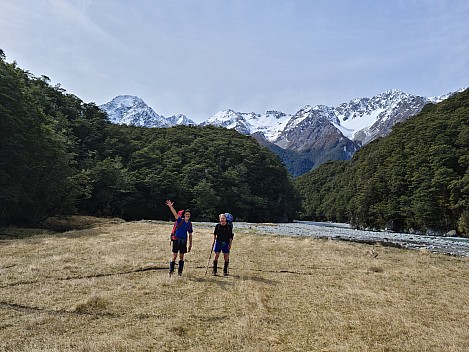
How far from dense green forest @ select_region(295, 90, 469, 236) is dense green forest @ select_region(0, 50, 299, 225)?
93.7 ft

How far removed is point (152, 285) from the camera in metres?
11.3

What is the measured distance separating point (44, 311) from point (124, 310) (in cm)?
184

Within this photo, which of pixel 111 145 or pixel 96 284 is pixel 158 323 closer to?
pixel 96 284

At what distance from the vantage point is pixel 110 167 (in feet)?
198

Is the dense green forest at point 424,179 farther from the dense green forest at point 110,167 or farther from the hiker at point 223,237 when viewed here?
the hiker at point 223,237

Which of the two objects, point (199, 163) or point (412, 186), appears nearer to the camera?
point (412, 186)

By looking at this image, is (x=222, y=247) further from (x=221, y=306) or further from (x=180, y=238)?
(x=221, y=306)

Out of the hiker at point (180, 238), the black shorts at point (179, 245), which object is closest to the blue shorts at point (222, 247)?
the hiker at point (180, 238)

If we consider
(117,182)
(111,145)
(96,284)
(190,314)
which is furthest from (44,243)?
(111,145)

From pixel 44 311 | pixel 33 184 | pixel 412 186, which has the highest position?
pixel 412 186

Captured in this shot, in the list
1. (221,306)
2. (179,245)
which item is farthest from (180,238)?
(221,306)

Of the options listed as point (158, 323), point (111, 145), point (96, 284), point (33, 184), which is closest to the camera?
point (158, 323)

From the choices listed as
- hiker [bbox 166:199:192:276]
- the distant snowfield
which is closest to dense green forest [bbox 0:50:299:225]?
hiker [bbox 166:199:192:276]

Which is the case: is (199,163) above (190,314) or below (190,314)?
above
